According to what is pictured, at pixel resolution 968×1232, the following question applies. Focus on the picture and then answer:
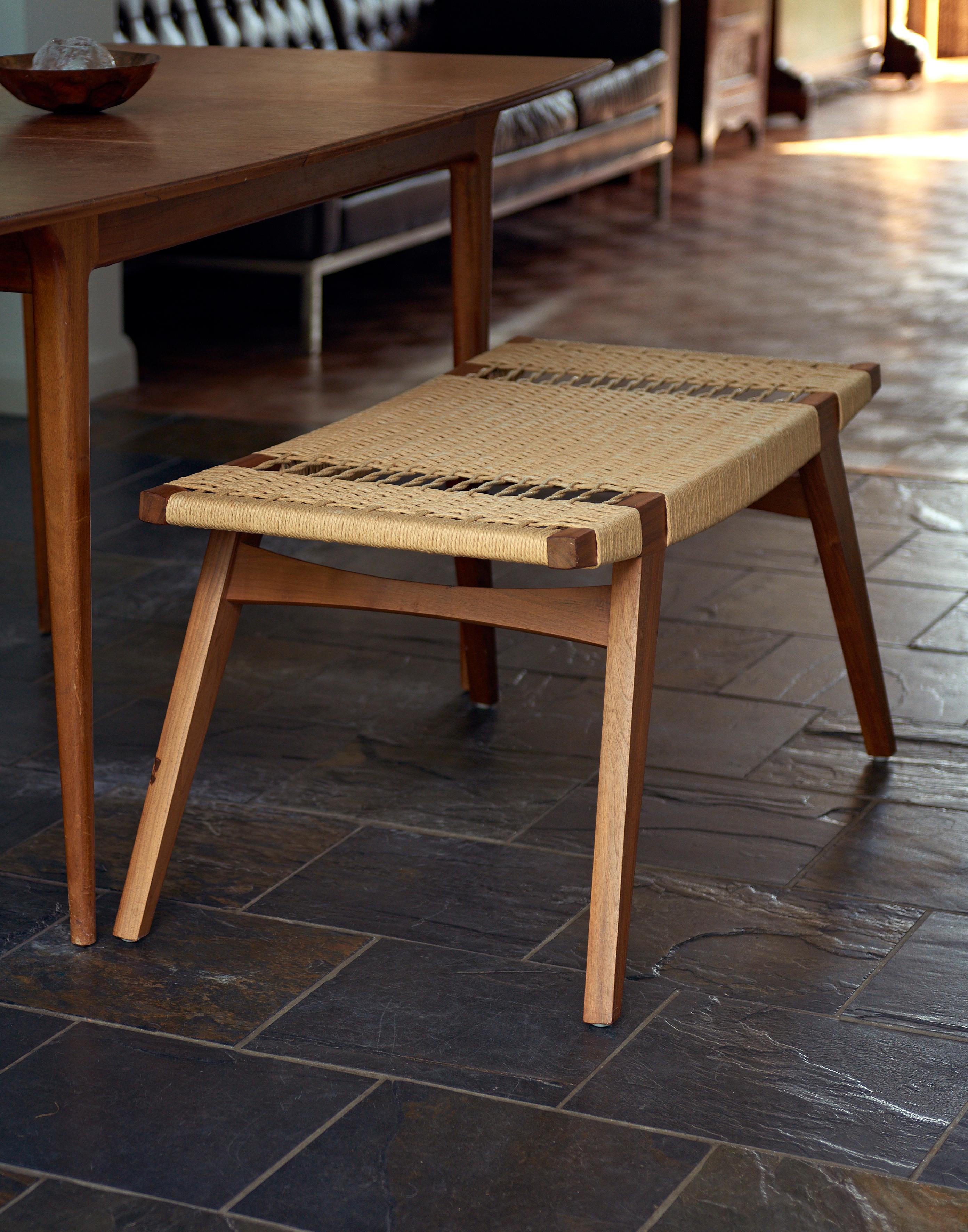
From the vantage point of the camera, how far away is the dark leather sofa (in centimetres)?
→ 381

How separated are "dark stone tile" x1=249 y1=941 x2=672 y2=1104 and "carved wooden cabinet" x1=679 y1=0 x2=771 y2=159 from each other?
5.45 m

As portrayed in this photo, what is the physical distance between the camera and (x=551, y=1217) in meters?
1.13

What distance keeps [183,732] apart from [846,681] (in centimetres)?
95

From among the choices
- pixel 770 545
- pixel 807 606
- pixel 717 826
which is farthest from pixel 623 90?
pixel 717 826

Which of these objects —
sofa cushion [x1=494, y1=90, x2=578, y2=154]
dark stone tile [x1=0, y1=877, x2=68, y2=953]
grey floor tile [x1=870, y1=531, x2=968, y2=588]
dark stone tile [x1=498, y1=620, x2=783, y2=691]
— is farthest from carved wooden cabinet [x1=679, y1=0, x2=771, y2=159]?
dark stone tile [x1=0, y1=877, x2=68, y2=953]

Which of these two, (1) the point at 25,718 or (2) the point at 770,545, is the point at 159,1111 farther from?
(2) the point at 770,545

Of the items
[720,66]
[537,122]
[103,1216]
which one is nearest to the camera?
[103,1216]

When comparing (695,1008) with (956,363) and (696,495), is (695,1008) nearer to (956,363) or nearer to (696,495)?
(696,495)

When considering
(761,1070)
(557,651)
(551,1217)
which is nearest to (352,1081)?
(551,1217)

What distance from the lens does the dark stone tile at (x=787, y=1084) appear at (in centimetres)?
122

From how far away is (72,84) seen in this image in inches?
64.2

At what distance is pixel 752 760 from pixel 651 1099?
66cm

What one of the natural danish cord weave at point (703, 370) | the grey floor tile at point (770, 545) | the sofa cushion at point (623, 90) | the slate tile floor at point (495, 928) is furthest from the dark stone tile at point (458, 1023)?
the sofa cushion at point (623, 90)

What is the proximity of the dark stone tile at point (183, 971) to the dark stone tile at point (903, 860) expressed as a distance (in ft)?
1.59
